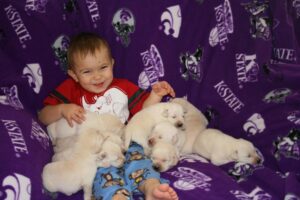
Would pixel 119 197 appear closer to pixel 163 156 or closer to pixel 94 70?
pixel 163 156

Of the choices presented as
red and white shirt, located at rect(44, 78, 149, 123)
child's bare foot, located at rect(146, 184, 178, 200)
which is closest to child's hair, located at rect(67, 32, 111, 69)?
red and white shirt, located at rect(44, 78, 149, 123)

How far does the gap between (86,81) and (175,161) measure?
0.55m

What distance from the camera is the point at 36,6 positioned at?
1895 mm

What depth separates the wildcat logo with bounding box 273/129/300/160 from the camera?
1665 millimetres

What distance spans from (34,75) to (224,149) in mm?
938

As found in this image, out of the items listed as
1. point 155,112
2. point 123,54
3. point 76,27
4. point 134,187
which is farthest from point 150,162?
point 76,27

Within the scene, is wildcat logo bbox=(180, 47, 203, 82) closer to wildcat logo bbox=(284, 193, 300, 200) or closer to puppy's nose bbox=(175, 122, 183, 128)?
puppy's nose bbox=(175, 122, 183, 128)

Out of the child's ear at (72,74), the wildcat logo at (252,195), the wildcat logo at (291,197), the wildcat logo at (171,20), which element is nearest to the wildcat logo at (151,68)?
the wildcat logo at (171,20)

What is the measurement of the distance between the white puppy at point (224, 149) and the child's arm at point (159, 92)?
11.4 inches

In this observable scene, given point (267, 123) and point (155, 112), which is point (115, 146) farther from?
point (267, 123)

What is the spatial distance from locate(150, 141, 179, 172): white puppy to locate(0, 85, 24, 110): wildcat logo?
0.58 meters

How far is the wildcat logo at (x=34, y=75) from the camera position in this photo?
6.24ft

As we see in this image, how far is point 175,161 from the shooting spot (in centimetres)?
169

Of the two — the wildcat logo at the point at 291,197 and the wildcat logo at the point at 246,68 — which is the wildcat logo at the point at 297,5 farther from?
the wildcat logo at the point at 291,197
